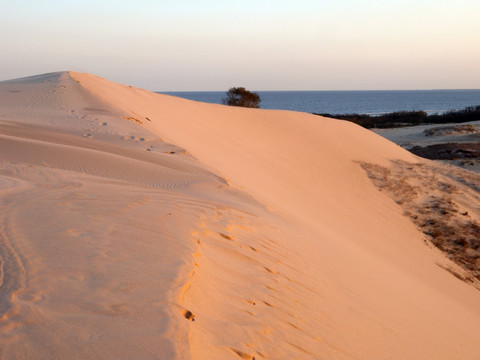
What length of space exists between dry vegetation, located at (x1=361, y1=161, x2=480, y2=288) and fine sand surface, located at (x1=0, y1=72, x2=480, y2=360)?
0.19 ft

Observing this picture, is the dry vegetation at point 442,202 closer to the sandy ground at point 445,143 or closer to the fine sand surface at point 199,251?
the fine sand surface at point 199,251

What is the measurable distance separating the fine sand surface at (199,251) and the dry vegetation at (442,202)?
2.3 inches

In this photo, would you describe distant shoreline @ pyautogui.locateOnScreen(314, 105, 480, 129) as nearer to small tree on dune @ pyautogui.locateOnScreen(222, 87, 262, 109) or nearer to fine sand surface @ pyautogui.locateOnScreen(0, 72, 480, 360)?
small tree on dune @ pyautogui.locateOnScreen(222, 87, 262, 109)

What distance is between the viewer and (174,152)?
324 inches

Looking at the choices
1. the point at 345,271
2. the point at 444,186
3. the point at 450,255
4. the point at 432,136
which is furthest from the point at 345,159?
the point at 432,136

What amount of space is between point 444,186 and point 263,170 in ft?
17.6

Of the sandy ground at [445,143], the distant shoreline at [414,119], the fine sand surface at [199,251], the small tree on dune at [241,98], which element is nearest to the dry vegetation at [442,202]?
the fine sand surface at [199,251]

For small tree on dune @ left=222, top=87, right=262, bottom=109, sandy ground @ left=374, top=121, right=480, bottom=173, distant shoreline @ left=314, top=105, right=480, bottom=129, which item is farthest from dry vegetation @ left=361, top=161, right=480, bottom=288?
distant shoreline @ left=314, top=105, right=480, bottom=129

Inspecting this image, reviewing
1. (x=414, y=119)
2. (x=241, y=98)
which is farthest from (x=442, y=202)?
(x=414, y=119)

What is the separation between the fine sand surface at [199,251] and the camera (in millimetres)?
2525

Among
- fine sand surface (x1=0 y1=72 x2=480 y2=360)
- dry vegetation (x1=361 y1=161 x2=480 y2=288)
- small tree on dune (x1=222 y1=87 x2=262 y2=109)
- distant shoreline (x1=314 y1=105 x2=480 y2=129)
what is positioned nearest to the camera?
fine sand surface (x1=0 y1=72 x2=480 y2=360)

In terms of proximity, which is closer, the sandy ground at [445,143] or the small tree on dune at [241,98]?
the sandy ground at [445,143]

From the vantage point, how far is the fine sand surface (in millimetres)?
2525

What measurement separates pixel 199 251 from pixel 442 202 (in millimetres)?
8997
